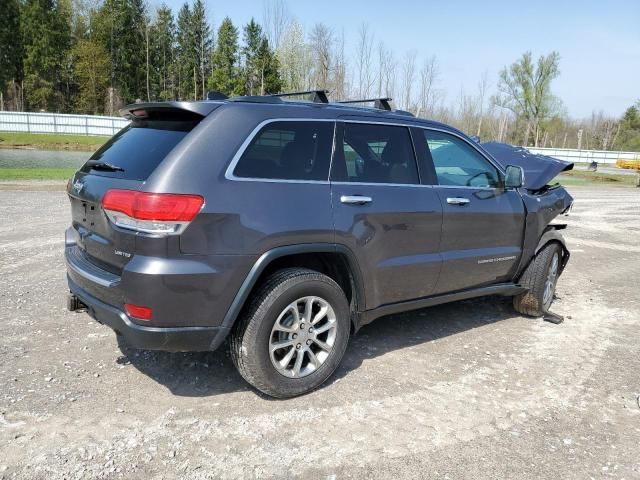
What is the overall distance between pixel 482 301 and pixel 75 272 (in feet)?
14.2

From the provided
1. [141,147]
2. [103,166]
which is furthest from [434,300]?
[103,166]

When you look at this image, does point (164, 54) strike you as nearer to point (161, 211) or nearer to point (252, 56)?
point (252, 56)

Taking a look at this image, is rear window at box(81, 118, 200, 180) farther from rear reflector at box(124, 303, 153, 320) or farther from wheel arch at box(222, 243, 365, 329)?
wheel arch at box(222, 243, 365, 329)

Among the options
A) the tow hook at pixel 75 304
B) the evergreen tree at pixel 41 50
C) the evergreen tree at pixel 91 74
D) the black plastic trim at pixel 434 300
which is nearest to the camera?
the tow hook at pixel 75 304

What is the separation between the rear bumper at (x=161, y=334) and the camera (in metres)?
3.03

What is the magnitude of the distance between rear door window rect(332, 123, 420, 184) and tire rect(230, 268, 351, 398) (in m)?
0.80

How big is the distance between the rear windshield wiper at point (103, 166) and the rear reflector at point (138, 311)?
2.99ft

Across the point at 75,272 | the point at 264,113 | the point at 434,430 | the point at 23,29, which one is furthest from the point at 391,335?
the point at 23,29

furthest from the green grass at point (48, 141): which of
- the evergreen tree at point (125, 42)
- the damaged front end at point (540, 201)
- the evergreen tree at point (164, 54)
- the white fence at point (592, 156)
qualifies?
the white fence at point (592, 156)

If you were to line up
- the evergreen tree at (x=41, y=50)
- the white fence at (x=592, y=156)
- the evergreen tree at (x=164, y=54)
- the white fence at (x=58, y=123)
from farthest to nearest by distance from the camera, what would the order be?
the evergreen tree at (x=164, y=54) → the evergreen tree at (x=41, y=50) → the white fence at (x=592, y=156) → the white fence at (x=58, y=123)

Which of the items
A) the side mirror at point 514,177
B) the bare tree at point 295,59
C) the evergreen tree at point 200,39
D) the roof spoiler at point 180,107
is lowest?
the side mirror at point 514,177

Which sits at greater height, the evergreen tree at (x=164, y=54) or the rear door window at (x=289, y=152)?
the evergreen tree at (x=164, y=54)

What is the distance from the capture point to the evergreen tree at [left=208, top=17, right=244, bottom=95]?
209 feet

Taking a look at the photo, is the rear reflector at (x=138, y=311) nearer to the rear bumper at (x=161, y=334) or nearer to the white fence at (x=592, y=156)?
the rear bumper at (x=161, y=334)
